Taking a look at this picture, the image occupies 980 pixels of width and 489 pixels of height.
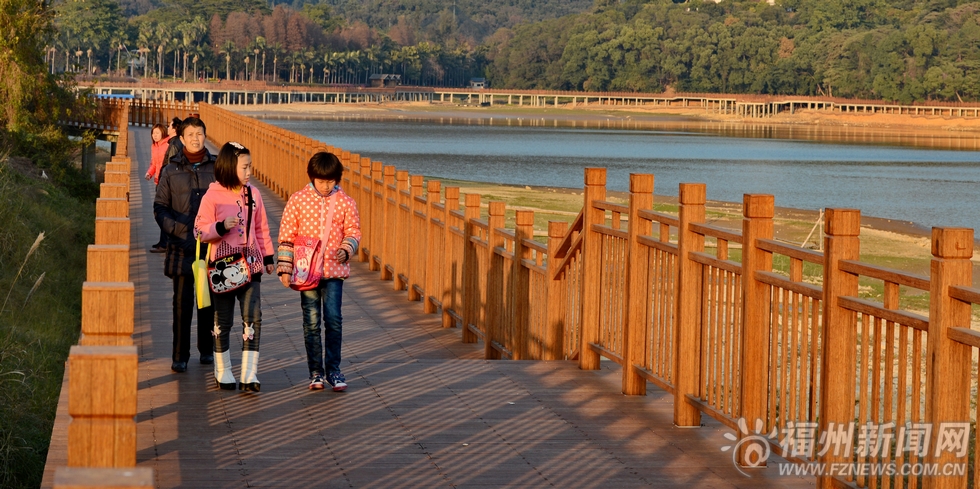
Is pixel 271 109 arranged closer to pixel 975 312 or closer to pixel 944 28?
pixel 944 28

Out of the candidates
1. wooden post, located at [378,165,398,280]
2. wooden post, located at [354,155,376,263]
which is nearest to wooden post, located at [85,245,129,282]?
wooden post, located at [378,165,398,280]

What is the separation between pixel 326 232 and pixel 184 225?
4.71 ft

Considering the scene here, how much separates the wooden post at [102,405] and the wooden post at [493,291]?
705cm

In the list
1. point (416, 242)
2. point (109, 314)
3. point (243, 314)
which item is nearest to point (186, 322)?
point (243, 314)

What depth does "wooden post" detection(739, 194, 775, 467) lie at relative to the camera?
611cm

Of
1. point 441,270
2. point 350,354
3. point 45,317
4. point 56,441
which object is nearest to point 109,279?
point 56,441

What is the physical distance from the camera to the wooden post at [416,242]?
12648 mm

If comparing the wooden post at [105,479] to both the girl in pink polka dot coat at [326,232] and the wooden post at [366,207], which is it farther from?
the wooden post at [366,207]

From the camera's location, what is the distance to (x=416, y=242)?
12.9 metres

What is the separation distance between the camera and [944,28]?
196m

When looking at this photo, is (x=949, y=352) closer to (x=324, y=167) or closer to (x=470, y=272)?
(x=324, y=167)

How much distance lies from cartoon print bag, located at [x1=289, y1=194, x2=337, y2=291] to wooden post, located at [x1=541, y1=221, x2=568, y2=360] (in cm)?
183

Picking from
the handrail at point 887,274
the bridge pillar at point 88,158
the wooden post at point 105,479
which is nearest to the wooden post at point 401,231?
the handrail at point 887,274

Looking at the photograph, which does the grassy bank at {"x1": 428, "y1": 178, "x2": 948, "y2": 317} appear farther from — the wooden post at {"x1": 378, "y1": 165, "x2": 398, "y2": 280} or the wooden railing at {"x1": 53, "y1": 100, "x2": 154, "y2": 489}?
the wooden railing at {"x1": 53, "y1": 100, "x2": 154, "y2": 489}
